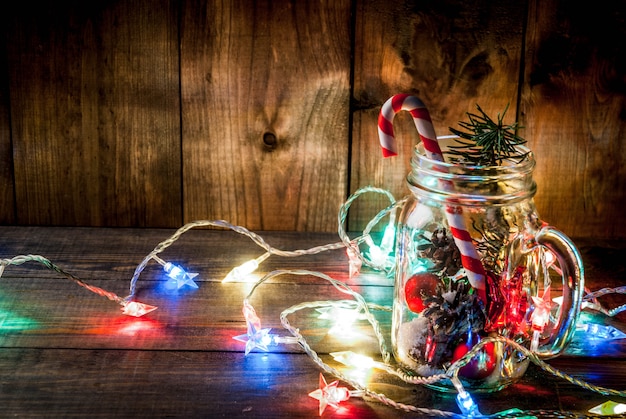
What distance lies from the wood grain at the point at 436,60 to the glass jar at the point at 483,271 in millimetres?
410

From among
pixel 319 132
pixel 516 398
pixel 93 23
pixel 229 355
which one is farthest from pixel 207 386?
pixel 93 23

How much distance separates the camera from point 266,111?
1340mm

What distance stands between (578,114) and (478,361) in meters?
0.59

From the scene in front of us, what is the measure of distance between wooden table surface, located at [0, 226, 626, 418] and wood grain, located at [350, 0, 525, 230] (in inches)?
10.3

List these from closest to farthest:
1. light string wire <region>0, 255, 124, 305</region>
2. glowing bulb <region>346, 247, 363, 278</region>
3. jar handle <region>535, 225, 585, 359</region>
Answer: jar handle <region>535, 225, 585, 359</region> → light string wire <region>0, 255, 124, 305</region> → glowing bulb <region>346, 247, 363, 278</region>

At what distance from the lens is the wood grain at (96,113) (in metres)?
1.30

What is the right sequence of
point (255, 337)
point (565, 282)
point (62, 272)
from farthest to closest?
point (62, 272), point (255, 337), point (565, 282)

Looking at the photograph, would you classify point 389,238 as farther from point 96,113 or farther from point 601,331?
point 96,113

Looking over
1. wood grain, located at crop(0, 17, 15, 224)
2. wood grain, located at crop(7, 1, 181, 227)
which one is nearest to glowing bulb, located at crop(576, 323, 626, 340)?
wood grain, located at crop(7, 1, 181, 227)

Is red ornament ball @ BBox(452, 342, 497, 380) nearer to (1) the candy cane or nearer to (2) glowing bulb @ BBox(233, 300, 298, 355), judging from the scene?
(1) the candy cane

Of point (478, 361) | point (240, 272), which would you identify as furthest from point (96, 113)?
point (478, 361)

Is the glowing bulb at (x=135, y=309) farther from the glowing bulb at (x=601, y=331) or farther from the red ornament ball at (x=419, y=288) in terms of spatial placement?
the glowing bulb at (x=601, y=331)

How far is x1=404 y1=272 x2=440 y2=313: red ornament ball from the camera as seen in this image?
911 millimetres

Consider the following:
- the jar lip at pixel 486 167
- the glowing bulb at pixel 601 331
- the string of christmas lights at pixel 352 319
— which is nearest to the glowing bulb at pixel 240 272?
the string of christmas lights at pixel 352 319
